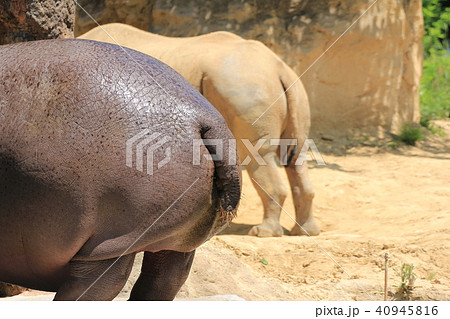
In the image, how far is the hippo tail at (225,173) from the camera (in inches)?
86.3

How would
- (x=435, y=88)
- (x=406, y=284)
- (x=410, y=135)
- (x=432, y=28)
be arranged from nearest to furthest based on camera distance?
(x=406, y=284)
(x=410, y=135)
(x=435, y=88)
(x=432, y=28)

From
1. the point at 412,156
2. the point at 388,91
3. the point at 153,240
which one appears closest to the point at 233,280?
the point at 153,240

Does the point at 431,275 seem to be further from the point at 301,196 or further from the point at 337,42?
the point at 337,42

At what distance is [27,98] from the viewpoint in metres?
2.10

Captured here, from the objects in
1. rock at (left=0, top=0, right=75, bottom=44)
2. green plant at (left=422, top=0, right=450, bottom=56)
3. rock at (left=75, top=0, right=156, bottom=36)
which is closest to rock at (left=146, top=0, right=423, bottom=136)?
rock at (left=75, top=0, right=156, bottom=36)

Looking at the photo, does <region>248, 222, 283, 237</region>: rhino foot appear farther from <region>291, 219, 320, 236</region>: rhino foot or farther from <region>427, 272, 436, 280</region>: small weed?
<region>427, 272, 436, 280</region>: small weed

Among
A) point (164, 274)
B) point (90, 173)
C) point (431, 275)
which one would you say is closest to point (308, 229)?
point (431, 275)

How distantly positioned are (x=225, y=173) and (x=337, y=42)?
8.20 metres

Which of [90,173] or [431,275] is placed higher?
[90,173]

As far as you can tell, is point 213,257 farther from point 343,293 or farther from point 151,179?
point 151,179

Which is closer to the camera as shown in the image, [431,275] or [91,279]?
[91,279]

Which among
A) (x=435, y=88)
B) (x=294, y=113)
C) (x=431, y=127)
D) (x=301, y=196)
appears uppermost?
(x=294, y=113)

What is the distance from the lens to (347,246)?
5.13 metres
